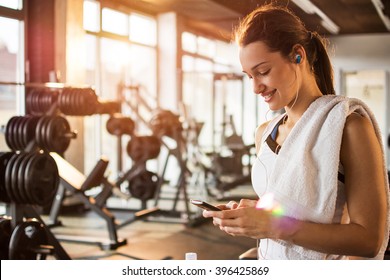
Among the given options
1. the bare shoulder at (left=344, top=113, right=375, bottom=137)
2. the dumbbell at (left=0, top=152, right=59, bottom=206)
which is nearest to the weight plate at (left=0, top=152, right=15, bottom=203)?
the dumbbell at (left=0, top=152, right=59, bottom=206)

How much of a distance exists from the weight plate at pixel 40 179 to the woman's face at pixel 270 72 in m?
2.04

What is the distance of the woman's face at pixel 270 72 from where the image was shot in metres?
1.07

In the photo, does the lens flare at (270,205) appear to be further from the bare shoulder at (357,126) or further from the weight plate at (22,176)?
the weight plate at (22,176)

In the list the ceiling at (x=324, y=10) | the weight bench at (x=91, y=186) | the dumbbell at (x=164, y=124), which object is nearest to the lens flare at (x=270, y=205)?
the ceiling at (x=324, y=10)

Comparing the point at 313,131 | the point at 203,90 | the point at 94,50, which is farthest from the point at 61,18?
the point at 203,90

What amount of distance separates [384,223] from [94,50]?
4.24 metres

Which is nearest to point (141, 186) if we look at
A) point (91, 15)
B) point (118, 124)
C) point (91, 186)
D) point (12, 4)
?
point (118, 124)

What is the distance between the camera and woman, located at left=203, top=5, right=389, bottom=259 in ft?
3.14

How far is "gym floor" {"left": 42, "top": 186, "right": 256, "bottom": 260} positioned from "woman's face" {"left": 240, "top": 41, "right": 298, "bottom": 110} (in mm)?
2633

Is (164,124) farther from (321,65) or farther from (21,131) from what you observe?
(321,65)

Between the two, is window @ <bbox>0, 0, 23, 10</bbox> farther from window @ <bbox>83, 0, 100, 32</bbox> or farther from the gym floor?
the gym floor

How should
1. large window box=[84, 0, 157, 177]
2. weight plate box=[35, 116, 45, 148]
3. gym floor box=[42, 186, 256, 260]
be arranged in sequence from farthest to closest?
large window box=[84, 0, 157, 177] → gym floor box=[42, 186, 256, 260] → weight plate box=[35, 116, 45, 148]
